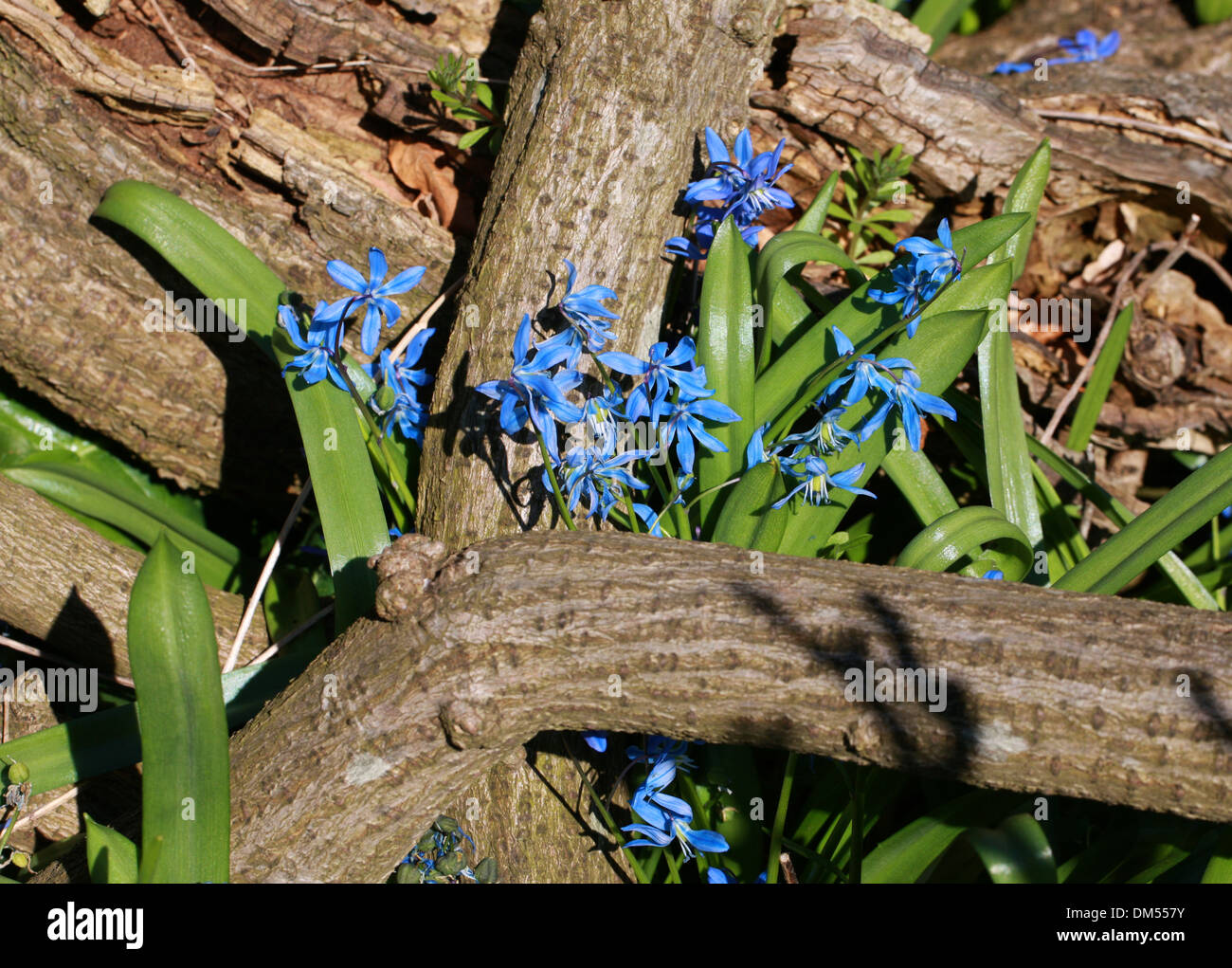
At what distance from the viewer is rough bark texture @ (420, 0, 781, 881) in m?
1.77

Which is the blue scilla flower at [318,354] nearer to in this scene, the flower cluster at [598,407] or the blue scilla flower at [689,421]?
the flower cluster at [598,407]

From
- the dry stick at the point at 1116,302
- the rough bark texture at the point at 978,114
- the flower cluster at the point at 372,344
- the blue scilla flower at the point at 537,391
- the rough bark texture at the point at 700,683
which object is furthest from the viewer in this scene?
the dry stick at the point at 1116,302

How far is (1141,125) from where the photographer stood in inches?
98.2

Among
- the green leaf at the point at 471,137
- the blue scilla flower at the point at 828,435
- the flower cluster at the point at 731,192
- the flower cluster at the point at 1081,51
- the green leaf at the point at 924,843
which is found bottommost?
the green leaf at the point at 924,843

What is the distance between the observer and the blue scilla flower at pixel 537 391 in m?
1.51

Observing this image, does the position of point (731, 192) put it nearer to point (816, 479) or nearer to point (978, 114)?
point (816, 479)

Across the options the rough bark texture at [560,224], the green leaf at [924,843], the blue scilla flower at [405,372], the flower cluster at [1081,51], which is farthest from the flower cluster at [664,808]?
the flower cluster at [1081,51]

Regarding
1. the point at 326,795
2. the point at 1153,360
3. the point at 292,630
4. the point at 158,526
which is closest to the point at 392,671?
the point at 326,795

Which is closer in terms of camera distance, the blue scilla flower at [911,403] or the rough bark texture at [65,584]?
the blue scilla flower at [911,403]

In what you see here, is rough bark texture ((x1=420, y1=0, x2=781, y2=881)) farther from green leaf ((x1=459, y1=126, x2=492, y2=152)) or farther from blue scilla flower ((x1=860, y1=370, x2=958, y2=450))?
blue scilla flower ((x1=860, y1=370, x2=958, y2=450))

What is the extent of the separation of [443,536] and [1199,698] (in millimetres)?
1300

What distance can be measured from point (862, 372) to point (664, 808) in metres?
0.90

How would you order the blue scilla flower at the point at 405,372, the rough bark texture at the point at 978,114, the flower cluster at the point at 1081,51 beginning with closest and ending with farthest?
1. the blue scilla flower at the point at 405,372
2. the rough bark texture at the point at 978,114
3. the flower cluster at the point at 1081,51

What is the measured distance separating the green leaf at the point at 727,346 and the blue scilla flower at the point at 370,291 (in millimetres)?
571
